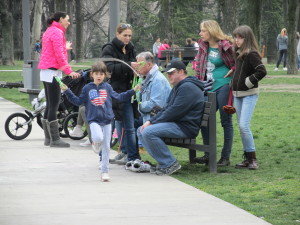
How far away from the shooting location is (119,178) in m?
9.27

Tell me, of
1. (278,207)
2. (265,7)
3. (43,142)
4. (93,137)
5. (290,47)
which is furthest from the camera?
(265,7)

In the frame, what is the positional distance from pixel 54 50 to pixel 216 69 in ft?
9.59

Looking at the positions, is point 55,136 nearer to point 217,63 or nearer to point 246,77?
point 217,63

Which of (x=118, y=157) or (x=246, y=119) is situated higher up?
(x=246, y=119)

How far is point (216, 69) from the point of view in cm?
1012

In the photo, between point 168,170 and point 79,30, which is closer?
point 168,170

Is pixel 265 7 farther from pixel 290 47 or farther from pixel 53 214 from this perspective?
pixel 53 214

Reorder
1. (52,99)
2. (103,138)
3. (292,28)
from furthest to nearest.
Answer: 1. (292,28)
2. (52,99)
3. (103,138)

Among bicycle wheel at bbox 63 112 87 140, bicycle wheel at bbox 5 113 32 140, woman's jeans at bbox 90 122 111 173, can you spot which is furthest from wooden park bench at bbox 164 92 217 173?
bicycle wheel at bbox 5 113 32 140

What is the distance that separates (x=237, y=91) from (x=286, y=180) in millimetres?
1399

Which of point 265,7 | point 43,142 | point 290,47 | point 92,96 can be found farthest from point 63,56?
point 265,7

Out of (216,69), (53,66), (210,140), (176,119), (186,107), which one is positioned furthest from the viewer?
(53,66)

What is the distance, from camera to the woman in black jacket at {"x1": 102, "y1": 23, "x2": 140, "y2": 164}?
399 inches

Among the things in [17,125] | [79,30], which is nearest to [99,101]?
[17,125]
